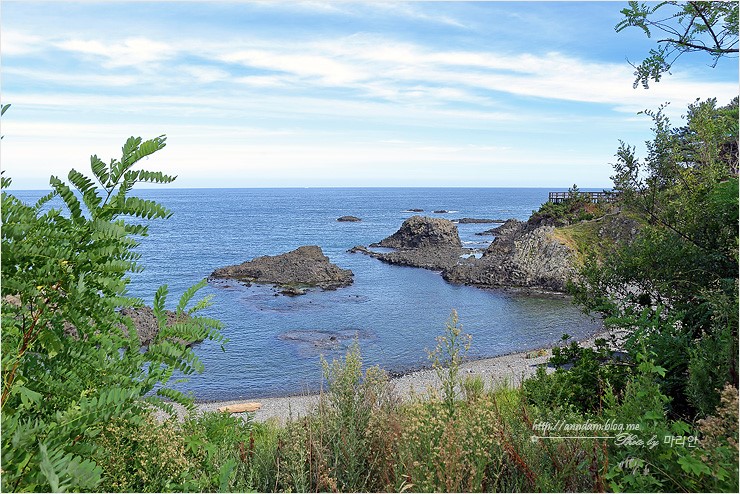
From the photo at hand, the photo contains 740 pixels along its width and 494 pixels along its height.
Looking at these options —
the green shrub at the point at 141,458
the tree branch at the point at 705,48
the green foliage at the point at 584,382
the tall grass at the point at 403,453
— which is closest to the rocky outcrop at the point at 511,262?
the green foliage at the point at 584,382

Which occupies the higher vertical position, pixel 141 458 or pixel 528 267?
pixel 141 458

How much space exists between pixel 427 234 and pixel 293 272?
19.1 meters

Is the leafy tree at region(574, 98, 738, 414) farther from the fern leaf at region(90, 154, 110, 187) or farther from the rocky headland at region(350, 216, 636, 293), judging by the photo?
the rocky headland at region(350, 216, 636, 293)

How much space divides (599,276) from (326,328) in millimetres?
19777

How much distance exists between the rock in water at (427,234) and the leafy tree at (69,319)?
51.7 m

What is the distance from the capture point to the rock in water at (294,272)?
128ft

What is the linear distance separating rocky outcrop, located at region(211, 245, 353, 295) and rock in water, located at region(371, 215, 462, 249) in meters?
15.1

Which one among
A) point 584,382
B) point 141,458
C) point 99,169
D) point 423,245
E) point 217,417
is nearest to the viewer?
point 99,169

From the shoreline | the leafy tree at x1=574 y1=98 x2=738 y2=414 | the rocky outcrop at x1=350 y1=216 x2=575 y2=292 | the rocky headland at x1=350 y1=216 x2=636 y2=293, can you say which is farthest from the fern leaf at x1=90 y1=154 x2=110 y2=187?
the rocky headland at x1=350 y1=216 x2=636 y2=293

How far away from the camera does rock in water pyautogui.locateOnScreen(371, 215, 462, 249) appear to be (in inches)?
2152

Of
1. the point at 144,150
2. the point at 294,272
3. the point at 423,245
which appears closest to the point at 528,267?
the point at 294,272

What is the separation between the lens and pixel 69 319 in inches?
114

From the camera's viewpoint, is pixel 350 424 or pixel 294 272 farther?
pixel 294 272

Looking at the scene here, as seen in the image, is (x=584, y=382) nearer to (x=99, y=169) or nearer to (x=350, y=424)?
(x=350, y=424)
